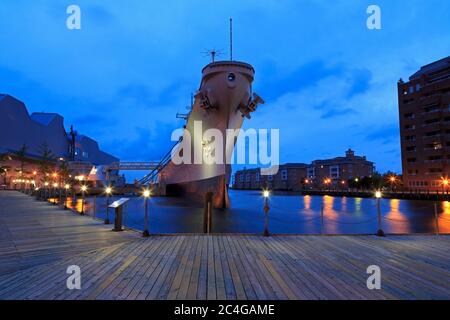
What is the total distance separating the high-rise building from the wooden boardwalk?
61253mm

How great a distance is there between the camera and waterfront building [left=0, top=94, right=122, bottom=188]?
75.0 meters

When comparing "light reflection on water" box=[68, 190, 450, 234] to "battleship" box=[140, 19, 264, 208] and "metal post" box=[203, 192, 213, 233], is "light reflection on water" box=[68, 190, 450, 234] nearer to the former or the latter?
"battleship" box=[140, 19, 264, 208]

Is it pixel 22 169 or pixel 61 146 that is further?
pixel 61 146

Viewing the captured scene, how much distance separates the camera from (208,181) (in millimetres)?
29938

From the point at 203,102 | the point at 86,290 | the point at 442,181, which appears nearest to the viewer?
the point at 86,290

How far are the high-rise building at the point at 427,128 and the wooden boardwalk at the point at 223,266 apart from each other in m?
61.3

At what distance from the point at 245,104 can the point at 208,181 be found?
9768mm

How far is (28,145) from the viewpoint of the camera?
95.6 m

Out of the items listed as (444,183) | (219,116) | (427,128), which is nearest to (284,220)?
(219,116)

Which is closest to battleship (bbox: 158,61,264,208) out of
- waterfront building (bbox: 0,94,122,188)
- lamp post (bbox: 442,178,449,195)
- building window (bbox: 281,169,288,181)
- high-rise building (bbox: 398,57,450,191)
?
waterfront building (bbox: 0,94,122,188)

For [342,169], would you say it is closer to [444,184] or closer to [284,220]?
[444,184]

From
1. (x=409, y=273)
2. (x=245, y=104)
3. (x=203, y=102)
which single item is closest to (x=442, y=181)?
(x=245, y=104)

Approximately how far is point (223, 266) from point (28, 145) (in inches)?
4570
